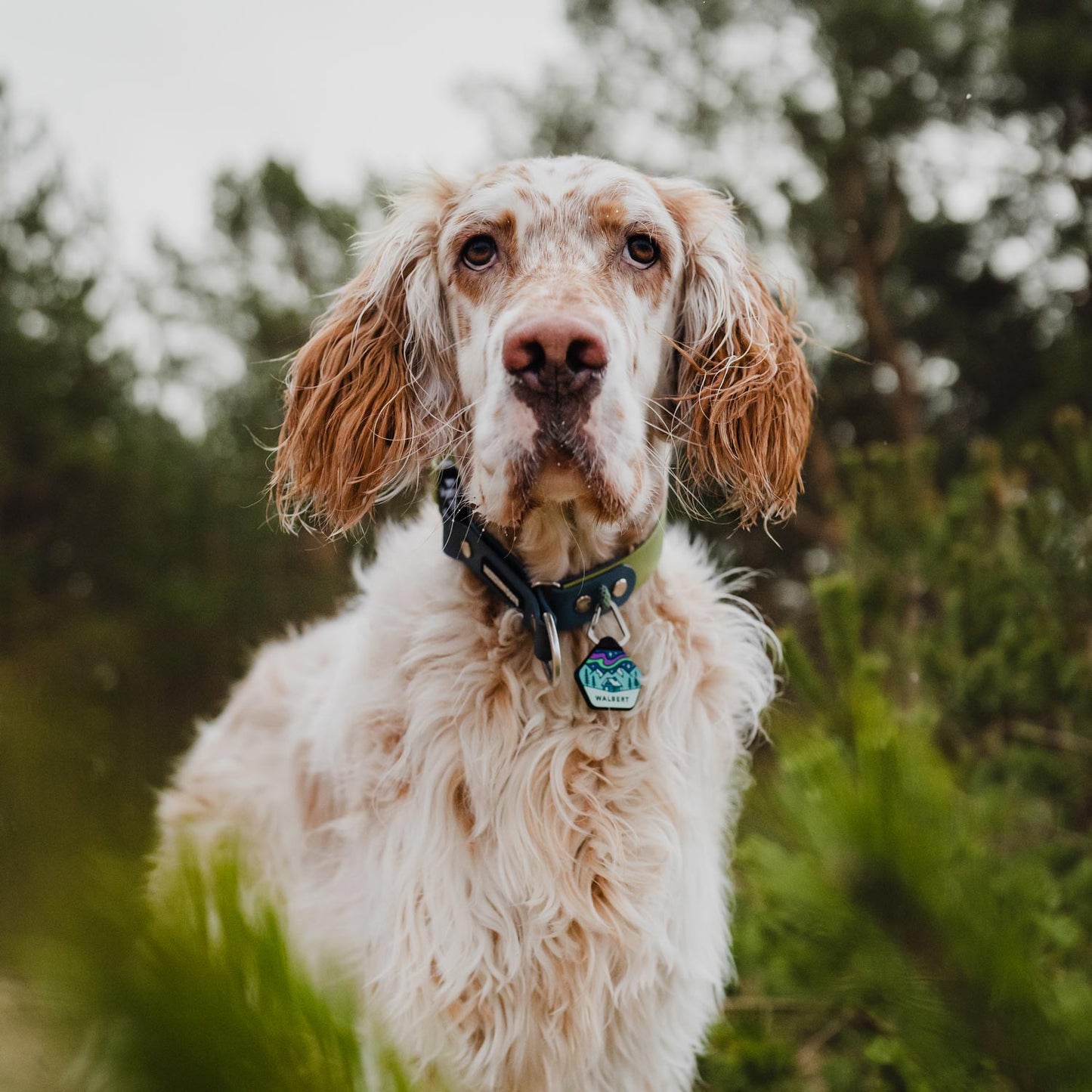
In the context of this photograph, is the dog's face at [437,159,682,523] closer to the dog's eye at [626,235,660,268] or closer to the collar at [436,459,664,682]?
the dog's eye at [626,235,660,268]

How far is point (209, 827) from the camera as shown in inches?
101

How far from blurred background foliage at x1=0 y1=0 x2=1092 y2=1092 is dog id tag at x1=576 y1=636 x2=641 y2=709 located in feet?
1.14

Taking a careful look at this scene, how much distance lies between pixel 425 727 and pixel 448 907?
37cm

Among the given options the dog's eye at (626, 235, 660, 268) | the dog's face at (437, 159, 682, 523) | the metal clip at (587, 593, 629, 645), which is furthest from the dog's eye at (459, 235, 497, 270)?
the metal clip at (587, 593, 629, 645)

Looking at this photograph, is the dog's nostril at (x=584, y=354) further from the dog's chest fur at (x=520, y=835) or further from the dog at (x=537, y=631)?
the dog's chest fur at (x=520, y=835)

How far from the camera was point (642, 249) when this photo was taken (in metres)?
2.48

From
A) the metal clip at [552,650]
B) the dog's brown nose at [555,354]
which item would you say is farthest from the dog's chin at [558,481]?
the metal clip at [552,650]

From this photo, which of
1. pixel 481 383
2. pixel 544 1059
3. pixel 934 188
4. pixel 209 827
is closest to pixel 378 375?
pixel 481 383

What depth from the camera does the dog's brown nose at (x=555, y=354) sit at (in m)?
1.94

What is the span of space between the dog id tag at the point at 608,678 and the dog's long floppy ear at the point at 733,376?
1.70 ft

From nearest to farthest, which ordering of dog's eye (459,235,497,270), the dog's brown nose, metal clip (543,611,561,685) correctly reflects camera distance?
the dog's brown nose, metal clip (543,611,561,685), dog's eye (459,235,497,270)

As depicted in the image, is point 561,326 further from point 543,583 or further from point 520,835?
point 520,835

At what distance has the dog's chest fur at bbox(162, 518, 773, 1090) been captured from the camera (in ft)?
6.66

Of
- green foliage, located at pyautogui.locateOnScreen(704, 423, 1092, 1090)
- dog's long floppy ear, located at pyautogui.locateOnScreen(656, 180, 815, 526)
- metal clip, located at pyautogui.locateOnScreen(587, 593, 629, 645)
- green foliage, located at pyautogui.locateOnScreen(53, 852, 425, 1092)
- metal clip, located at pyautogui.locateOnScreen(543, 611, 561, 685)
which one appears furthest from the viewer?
dog's long floppy ear, located at pyautogui.locateOnScreen(656, 180, 815, 526)
